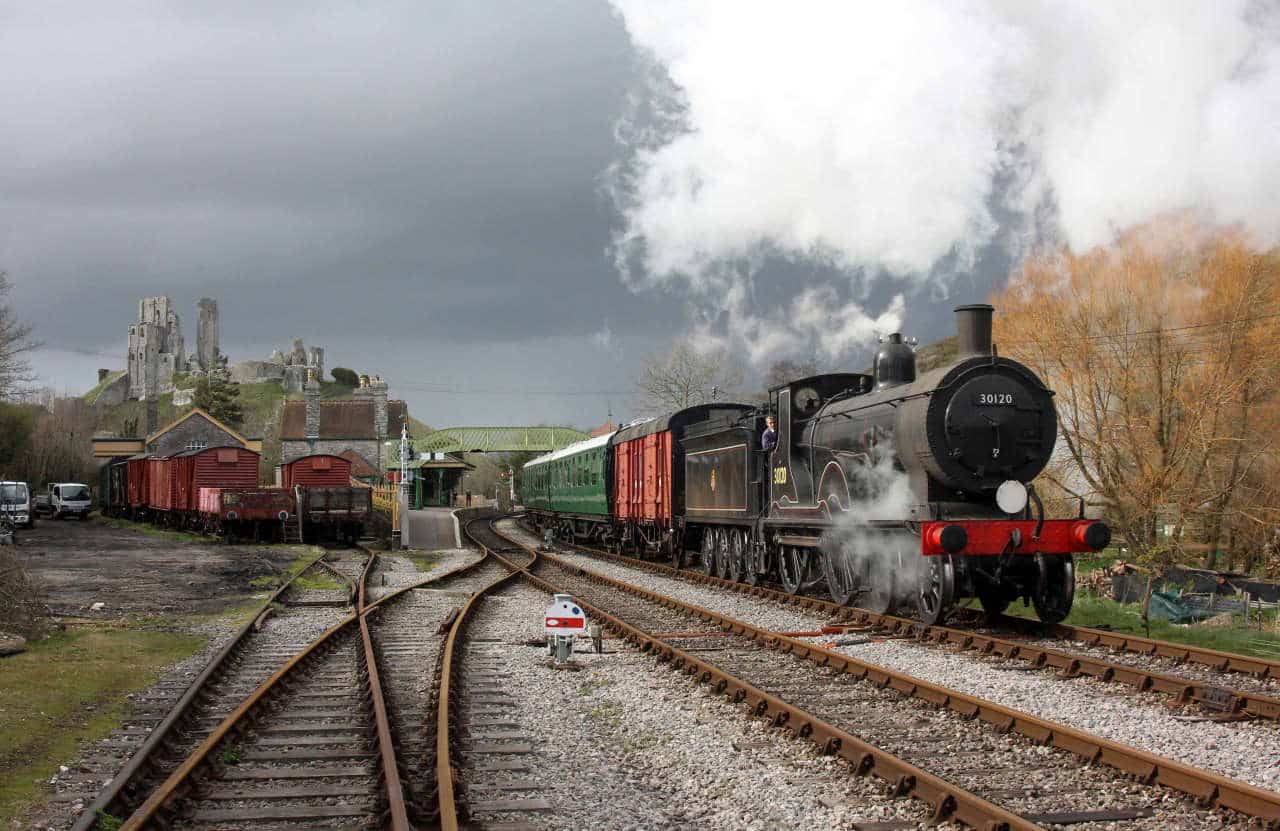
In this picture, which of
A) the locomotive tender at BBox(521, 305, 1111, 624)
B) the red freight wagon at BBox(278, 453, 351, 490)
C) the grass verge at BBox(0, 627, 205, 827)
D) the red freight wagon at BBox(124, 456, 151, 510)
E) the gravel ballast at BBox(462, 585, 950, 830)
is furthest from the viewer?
the red freight wagon at BBox(124, 456, 151, 510)

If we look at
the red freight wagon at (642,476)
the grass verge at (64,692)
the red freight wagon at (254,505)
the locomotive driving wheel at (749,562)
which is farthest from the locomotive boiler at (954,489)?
the red freight wagon at (254,505)

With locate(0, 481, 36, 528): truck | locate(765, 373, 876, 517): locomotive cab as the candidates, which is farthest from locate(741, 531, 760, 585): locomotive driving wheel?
locate(0, 481, 36, 528): truck

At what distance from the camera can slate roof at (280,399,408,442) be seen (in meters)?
84.8

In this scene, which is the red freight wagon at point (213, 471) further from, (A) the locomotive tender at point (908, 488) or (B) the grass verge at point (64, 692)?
(B) the grass verge at point (64, 692)

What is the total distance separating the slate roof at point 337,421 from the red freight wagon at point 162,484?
33806mm

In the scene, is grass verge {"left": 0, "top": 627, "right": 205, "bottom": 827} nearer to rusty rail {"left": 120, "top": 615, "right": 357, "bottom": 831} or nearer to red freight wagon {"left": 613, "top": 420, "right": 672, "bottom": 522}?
rusty rail {"left": 120, "top": 615, "right": 357, "bottom": 831}

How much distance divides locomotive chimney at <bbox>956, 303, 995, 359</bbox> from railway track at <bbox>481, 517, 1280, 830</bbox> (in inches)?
160

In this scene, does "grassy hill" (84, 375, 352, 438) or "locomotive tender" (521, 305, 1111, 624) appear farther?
"grassy hill" (84, 375, 352, 438)

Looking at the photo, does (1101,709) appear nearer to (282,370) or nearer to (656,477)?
(656,477)

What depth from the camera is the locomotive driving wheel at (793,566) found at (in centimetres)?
1722

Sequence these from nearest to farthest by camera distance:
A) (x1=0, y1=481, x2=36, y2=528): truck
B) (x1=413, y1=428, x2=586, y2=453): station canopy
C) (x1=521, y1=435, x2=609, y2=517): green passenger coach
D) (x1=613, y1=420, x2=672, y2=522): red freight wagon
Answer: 1. (x1=613, y1=420, x2=672, y2=522): red freight wagon
2. (x1=521, y1=435, x2=609, y2=517): green passenger coach
3. (x1=0, y1=481, x2=36, y2=528): truck
4. (x1=413, y1=428, x2=586, y2=453): station canopy

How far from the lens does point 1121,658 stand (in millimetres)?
10992

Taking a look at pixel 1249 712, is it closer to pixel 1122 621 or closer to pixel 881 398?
pixel 881 398

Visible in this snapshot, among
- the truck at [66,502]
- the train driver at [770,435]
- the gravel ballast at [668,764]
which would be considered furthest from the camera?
the truck at [66,502]
